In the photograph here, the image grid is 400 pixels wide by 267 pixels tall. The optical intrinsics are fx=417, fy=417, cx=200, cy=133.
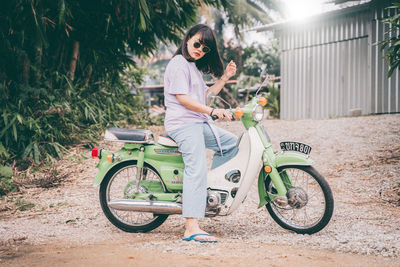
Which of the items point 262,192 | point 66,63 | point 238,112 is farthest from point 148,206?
point 66,63

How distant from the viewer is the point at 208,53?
143 inches

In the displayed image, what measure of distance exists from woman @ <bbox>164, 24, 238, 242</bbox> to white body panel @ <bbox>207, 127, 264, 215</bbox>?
8 centimetres

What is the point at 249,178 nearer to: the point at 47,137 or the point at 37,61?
the point at 47,137

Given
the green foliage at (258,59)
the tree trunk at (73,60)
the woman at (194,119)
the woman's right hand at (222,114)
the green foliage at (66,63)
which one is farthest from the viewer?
the green foliage at (258,59)

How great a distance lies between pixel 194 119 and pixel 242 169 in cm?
58

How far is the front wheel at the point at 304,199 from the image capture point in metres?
3.36

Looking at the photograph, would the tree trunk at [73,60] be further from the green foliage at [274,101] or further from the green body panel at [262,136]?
the green foliage at [274,101]

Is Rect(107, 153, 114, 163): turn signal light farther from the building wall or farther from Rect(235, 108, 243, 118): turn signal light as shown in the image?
the building wall

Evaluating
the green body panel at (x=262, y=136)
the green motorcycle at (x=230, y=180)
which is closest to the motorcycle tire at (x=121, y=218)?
the green motorcycle at (x=230, y=180)

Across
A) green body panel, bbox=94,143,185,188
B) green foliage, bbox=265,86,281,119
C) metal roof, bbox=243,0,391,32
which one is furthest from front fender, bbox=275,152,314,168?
green foliage, bbox=265,86,281,119

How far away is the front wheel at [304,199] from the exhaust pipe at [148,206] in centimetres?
81

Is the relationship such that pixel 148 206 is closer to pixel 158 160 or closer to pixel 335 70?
pixel 158 160

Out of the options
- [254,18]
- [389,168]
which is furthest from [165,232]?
[254,18]

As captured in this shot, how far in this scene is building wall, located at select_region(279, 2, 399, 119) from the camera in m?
10.4
